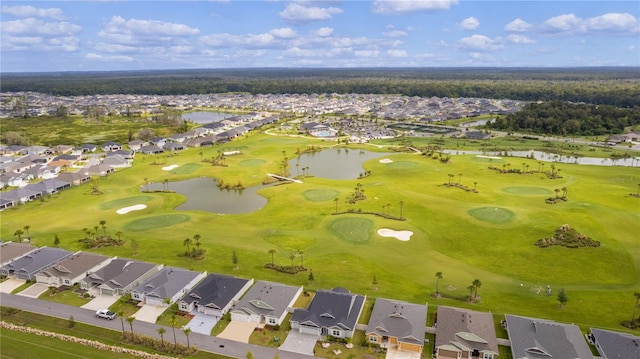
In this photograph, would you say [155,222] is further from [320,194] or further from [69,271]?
[320,194]

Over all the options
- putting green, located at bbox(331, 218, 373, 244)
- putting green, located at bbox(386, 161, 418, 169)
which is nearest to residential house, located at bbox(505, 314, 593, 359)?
putting green, located at bbox(331, 218, 373, 244)

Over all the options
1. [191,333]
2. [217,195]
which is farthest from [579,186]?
[191,333]

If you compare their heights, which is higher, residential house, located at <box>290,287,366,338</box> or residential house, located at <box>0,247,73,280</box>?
residential house, located at <box>0,247,73,280</box>

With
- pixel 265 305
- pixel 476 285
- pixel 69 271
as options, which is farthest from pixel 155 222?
pixel 476 285

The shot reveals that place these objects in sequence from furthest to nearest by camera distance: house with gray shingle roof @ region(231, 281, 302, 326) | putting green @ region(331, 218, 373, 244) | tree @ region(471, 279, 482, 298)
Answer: putting green @ region(331, 218, 373, 244)
tree @ region(471, 279, 482, 298)
house with gray shingle roof @ region(231, 281, 302, 326)

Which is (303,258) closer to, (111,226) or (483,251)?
(483,251)

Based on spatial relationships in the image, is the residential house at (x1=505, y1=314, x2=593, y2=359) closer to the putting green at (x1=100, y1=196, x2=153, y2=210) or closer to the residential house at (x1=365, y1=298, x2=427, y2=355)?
the residential house at (x1=365, y1=298, x2=427, y2=355)

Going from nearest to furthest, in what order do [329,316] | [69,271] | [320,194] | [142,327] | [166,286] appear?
1. [329,316]
2. [142,327]
3. [166,286]
4. [69,271]
5. [320,194]
